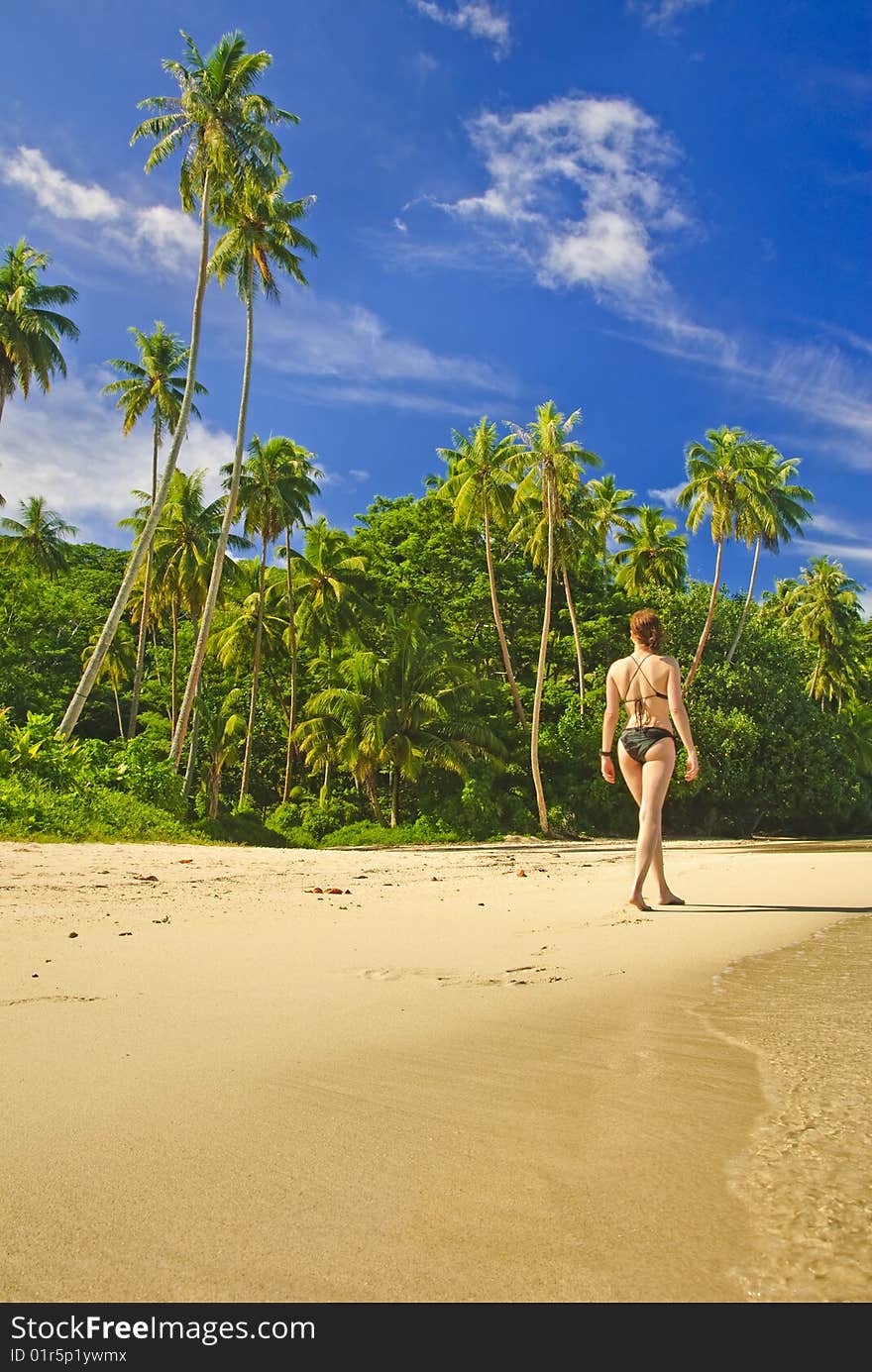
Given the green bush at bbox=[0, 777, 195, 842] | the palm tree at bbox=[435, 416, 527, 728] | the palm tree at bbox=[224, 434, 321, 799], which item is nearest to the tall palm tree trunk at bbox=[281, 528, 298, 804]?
the palm tree at bbox=[224, 434, 321, 799]

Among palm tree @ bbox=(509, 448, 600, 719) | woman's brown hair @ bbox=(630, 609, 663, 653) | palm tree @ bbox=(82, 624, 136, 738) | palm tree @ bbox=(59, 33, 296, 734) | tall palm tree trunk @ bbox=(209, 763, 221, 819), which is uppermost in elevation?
palm tree @ bbox=(59, 33, 296, 734)

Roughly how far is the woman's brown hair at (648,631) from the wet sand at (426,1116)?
85.4 inches

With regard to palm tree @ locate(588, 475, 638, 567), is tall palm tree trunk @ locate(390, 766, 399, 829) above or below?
below

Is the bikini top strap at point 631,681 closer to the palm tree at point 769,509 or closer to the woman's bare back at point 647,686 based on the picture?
the woman's bare back at point 647,686

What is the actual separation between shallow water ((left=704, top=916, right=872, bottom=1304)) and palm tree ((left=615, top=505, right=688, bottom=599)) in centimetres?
3728

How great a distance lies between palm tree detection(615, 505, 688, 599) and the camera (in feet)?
131

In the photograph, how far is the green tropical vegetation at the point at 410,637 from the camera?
89.5 ft

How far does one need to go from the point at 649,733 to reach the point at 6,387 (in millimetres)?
28236

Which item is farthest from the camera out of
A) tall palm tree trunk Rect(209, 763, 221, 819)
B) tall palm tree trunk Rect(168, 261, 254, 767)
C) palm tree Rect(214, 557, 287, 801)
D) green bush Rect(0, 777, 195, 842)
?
tall palm tree trunk Rect(209, 763, 221, 819)

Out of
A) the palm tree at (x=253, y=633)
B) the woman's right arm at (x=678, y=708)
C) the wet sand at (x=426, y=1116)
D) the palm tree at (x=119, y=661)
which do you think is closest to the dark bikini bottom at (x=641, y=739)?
the woman's right arm at (x=678, y=708)

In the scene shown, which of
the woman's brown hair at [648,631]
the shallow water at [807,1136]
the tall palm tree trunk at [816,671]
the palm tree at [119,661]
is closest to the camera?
the shallow water at [807,1136]

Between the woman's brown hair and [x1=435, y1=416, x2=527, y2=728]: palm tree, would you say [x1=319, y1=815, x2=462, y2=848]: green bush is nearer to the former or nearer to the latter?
[x1=435, y1=416, x2=527, y2=728]: palm tree

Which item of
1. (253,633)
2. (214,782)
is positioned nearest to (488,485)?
(253,633)
